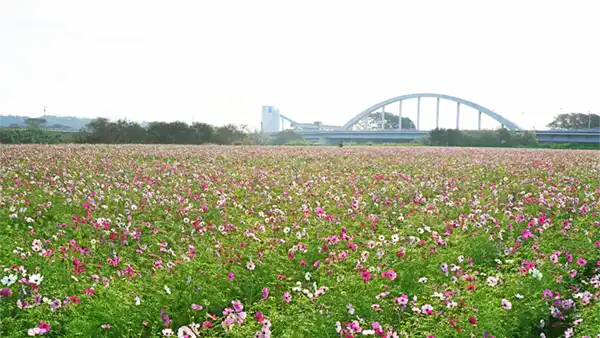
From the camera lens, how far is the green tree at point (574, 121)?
116812 millimetres

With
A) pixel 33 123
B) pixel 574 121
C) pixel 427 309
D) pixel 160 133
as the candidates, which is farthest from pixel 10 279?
pixel 574 121

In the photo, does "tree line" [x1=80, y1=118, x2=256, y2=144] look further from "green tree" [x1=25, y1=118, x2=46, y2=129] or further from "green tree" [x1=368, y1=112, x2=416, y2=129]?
"green tree" [x1=368, y1=112, x2=416, y2=129]

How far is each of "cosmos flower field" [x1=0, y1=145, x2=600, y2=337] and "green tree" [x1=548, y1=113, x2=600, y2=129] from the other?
120657 millimetres

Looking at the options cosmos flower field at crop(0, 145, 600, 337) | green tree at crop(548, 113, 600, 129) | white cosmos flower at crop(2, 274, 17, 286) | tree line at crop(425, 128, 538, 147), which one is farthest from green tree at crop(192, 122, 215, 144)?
green tree at crop(548, 113, 600, 129)

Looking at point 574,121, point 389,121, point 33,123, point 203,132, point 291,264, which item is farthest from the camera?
point 389,121

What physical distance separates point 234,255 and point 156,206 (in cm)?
326

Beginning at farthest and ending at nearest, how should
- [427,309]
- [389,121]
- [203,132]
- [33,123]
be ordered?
[389,121] → [33,123] → [203,132] → [427,309]

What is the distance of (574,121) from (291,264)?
426 ft

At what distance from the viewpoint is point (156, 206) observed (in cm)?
859

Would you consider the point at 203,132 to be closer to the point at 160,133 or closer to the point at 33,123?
the point at 160,133

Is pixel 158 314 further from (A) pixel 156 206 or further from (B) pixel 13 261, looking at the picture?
(A) pixel 156 206

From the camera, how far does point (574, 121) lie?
386ft

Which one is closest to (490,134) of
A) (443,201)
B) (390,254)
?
(443,201)

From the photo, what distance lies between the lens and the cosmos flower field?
173 inches
